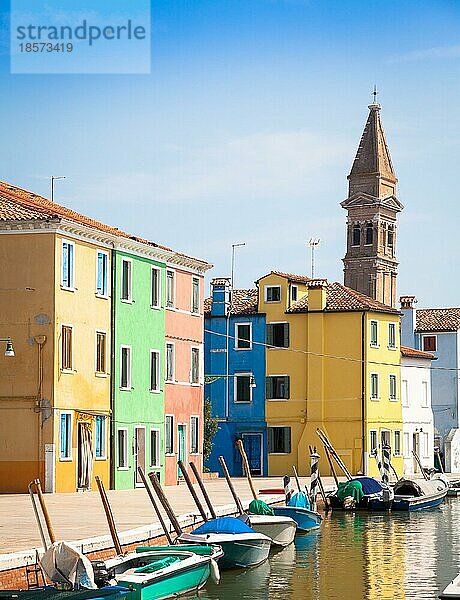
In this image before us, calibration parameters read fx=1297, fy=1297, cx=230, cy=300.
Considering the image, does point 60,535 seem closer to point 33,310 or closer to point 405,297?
point 33,310

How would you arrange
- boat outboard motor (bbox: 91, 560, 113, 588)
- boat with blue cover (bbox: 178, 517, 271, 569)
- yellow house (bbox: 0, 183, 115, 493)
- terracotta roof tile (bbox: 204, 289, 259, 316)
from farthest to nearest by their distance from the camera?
1. terracotta roof tile (bbox: 204, 289, 259, 316)
2. yellow house (bbox: 0, 183, 115, 493)
3. boat with blue cover (bbox: 178, 517, 271, 569)
4. boat outboard motor (bbox: 91, 560, 113, 588)

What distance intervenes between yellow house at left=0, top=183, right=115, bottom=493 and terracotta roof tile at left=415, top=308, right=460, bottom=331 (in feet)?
113

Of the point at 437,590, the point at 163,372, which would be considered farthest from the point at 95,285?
the point at 437,590

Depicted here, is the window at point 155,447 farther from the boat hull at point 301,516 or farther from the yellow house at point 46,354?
the boat hull at point 301,516

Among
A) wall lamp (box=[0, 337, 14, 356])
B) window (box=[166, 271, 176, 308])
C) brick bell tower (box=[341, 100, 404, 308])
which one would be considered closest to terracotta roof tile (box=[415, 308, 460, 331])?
brick bell tower (box=[341, 100, 404, 308])

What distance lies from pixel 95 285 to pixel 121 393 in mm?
3924

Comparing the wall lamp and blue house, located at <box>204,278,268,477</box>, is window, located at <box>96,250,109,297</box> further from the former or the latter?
blue house, located at <box>204,278,268,477</box>

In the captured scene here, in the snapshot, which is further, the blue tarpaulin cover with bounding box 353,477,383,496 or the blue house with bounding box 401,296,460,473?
the blue house with bounding box 401,296,460,473

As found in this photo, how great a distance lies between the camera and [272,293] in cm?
6081

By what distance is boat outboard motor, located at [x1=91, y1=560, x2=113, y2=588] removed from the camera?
758 inches

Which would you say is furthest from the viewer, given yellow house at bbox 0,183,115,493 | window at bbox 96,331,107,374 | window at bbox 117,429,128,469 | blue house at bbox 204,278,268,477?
blue house at bbox 204,278,268,477

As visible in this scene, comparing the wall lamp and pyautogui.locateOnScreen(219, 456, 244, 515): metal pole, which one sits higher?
the wall lamp

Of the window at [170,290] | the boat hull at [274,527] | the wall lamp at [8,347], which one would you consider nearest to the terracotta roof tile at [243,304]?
the window at [170,290]

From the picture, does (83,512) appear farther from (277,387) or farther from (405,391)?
(405,391)
